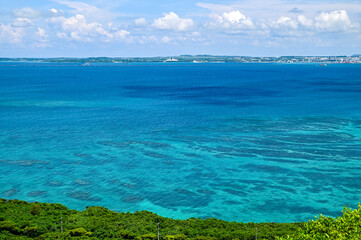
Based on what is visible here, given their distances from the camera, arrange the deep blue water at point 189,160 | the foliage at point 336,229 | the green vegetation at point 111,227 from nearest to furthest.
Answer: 1. the foliage at point 336,229
2. the green vegetation at point 111,227
3. the deep blue water at point 189,160

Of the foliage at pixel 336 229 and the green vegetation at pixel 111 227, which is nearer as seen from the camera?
the foliage at pixel 336 229

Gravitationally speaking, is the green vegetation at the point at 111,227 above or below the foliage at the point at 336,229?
below

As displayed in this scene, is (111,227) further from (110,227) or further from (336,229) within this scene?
(336,229)

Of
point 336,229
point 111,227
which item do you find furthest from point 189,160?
point 336,229

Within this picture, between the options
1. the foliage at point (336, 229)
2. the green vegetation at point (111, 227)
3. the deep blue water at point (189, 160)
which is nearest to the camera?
the foliage at point (336, 229)

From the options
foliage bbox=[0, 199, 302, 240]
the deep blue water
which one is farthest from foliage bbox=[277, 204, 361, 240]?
the deep blue water

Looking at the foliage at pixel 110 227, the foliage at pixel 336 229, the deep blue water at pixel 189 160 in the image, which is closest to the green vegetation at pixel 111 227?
the foliage at pixel 110 227

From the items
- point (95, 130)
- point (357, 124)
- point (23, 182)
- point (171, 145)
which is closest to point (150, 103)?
point (95, 130)

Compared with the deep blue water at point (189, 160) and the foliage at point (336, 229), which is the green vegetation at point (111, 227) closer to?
the foliage at point (336, 229)
